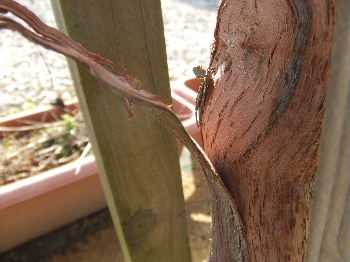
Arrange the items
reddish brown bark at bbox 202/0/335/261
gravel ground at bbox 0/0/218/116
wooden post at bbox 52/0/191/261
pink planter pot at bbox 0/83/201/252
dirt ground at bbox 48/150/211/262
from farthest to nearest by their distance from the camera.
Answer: gravel ground at bbox 0/0/218/116 < dirt ground at bbox 48/150/211/262 < pink planter pot at bbox 0/83/201/252 < wooden post at bbox 52/0/191/261 < reddish brown bark at bbox 202/0/335/261

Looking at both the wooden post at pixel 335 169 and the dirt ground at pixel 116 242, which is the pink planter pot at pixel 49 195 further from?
the wooden post at pixel 335 169

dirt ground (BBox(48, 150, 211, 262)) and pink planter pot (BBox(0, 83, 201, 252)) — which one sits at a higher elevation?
pink planter pot (BBox(0, 83, 201, 252))

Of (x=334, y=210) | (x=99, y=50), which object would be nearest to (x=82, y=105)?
(x=99, y=50)

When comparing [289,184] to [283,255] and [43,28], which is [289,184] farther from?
[43,28]

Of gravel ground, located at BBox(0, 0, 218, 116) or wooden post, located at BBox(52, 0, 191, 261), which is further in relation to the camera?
gravel ground, located at BBox(0, 0, 218, 116)

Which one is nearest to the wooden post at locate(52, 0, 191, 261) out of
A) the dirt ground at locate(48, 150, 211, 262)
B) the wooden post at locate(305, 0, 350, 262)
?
the wooden post at locate(305, 0, 350, 262)

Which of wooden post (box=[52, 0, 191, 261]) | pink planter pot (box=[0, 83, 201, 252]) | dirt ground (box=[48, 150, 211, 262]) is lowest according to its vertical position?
dirt ground (box=[48, 150, 211, 262])

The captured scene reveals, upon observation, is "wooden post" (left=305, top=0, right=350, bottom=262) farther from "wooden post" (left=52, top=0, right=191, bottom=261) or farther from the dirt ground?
the dirt ground

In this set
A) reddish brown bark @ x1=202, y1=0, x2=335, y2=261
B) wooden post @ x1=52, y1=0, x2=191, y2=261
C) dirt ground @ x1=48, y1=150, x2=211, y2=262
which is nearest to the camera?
reddish brown bark @ x1=202, y1=0, x2=335, y2=261
